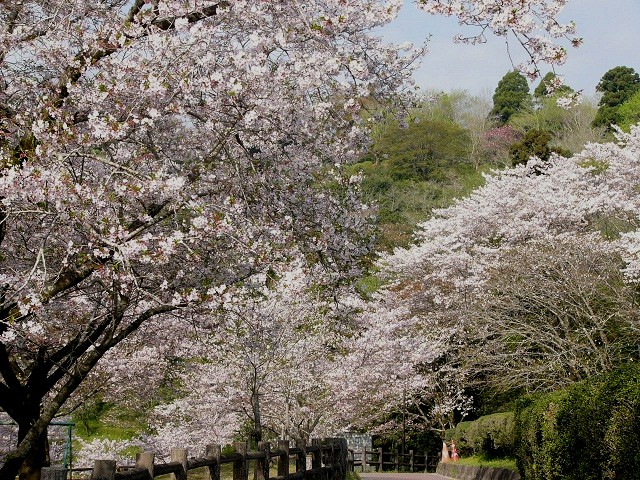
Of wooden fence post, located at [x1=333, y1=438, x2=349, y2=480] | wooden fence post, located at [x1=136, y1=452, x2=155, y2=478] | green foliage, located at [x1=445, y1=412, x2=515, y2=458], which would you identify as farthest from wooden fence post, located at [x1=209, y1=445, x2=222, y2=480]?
green foliage, located at [x1=445, y1=412, x2=515, y2=458]

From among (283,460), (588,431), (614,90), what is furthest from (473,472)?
(614,90)

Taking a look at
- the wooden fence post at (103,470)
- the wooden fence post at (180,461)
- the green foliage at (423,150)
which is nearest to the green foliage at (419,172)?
the green foliage at (423,150)

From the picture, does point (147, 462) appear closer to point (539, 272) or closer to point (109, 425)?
point (539, 272)

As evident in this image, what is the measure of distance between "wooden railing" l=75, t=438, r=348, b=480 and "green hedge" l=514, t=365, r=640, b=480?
144 inches

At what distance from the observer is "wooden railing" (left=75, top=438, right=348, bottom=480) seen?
6.61 meters

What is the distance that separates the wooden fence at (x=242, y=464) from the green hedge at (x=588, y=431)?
3.64 m

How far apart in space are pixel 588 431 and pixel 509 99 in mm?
70958

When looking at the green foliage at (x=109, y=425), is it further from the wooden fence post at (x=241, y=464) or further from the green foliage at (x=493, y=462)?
the wooden fence post at (x=241, y=464)

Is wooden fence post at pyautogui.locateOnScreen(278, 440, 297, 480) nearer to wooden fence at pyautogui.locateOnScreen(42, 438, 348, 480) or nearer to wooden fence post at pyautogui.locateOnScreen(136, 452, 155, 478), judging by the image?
wooden fence at pyautogui.locateOnScreen(42, 438, 348, 480)

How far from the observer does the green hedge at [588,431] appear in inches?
363

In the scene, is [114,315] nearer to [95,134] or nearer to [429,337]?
[95,134]

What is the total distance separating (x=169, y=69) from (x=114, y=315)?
2.96 meters

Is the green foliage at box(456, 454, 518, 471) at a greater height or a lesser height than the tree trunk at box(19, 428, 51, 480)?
lesser

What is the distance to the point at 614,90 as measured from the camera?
65.0 meters
